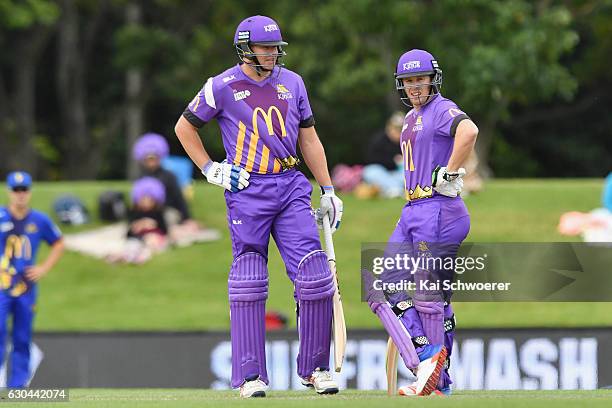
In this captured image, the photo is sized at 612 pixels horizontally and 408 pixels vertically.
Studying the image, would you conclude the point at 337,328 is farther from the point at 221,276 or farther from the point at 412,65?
the point at 221,276

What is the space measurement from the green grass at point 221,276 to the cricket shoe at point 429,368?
6.80m

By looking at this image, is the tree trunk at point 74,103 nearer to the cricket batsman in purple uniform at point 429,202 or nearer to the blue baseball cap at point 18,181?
the blue baseball cap at point 18,181

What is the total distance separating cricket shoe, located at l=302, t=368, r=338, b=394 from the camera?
7895mm

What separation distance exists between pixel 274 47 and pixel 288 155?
615 mm

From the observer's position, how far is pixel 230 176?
25.7 feet

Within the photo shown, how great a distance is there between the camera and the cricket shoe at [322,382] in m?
7.89

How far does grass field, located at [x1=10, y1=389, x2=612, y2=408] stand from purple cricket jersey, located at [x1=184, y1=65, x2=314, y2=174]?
1.32 m

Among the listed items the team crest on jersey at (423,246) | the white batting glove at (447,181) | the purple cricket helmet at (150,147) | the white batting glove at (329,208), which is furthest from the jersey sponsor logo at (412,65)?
the purple cricket helmet at (150,147)

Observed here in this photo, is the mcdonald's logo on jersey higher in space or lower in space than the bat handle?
higher

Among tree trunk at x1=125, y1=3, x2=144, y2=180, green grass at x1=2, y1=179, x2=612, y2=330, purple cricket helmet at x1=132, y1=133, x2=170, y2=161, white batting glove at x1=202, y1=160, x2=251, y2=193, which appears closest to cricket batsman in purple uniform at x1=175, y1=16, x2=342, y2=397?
white batting glove at x1=202, y1=160, x2=251, y2=193

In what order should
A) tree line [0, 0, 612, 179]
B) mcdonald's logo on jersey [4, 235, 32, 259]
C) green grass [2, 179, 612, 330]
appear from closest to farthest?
mcdonald's logo on jersey [4, 235, 32, 259] < green grass [2, 179, 612, 330] < tree line [0, 0, 612, 179]

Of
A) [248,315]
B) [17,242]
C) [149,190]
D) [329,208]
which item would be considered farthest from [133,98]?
[248,315]

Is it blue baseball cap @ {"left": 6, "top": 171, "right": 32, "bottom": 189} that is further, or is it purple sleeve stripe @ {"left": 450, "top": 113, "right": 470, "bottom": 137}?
blue baseball cap @ {"left": 6, "top": 171, "right": 32, "bottom": 189}

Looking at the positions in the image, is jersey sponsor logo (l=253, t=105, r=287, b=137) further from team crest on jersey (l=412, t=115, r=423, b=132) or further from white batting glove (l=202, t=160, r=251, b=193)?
team crest on jersey (l=412, t=115, r=423, b=132)
